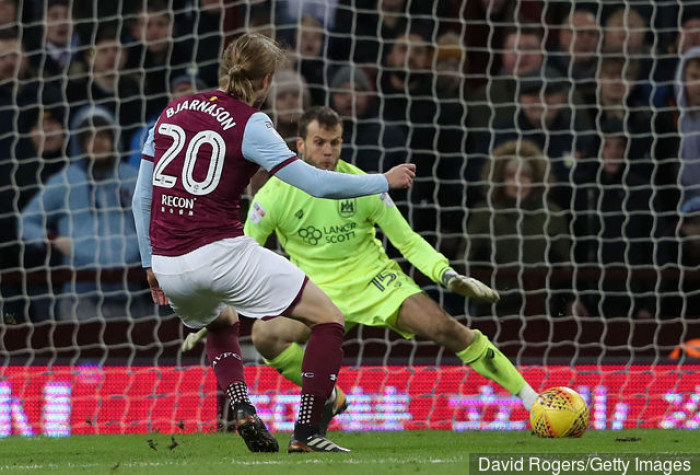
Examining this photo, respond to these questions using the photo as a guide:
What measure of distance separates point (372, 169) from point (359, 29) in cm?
96

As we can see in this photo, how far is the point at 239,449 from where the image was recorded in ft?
20.9

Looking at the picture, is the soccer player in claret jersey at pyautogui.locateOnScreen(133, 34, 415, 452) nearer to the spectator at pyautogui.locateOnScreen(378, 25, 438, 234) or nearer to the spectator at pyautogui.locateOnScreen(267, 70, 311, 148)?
the spectator at pyautogui.locateOnScreen(267, 70, 311, 148)

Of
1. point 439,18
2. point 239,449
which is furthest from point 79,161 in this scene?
point 239,449

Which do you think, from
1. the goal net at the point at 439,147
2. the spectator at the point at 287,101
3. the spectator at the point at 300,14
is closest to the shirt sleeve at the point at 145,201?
the goal net at the point at 439,147

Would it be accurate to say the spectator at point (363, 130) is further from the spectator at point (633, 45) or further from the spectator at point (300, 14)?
the spectator at point (633, 45)

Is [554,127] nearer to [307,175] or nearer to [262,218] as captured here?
[262,218]

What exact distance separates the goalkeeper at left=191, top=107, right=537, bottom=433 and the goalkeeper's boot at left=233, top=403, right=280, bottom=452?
126 centimetres

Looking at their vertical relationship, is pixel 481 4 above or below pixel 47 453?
above

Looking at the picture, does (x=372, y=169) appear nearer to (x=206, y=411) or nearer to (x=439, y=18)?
(x=439, y=18)

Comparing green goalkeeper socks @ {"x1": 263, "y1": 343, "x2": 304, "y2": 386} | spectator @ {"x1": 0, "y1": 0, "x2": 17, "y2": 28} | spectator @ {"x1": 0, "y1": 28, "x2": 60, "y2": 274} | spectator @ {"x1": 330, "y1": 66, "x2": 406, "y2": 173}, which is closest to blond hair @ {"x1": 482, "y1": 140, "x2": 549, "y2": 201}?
spectator @ {"x1": 330, "y1": 66, "x2": 406, "y2": 173}

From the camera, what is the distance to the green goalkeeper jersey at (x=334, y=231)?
7.18 metres

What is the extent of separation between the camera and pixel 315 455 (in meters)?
5.50

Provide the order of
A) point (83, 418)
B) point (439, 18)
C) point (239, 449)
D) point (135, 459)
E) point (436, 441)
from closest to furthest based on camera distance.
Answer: point (135, 459) < point (239, 449) < point (436, 441) < point (83, 418) < point (439, 18)

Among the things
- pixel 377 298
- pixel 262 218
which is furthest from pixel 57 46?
pixel 377 298
